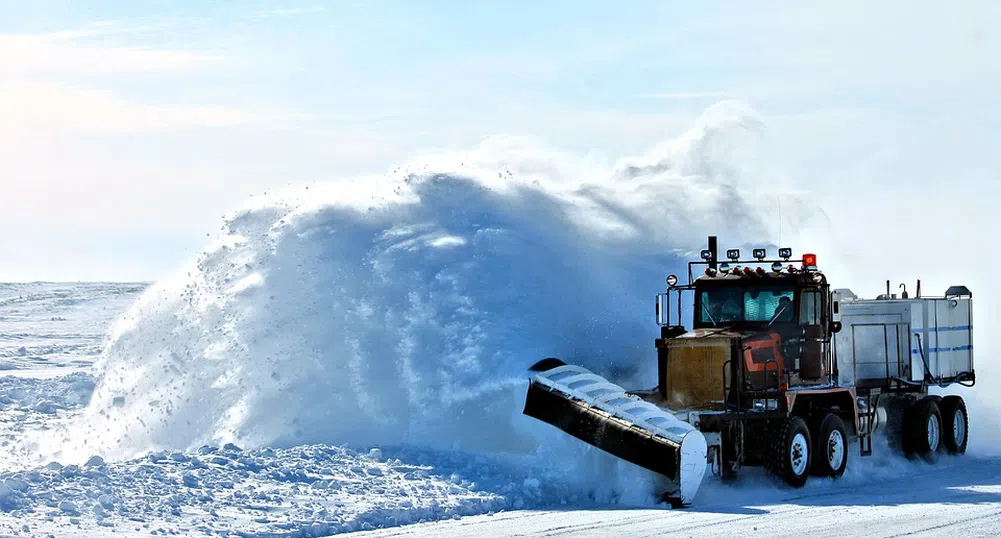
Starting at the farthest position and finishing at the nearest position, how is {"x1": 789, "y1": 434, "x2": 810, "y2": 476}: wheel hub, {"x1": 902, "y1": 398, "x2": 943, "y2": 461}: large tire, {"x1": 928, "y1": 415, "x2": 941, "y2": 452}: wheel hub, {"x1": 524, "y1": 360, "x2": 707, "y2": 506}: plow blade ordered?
{"x1": 928, "y1": 415, "x2": 941, "y2": 452}: wheel hub, {"x1": 902, "y1": 398, "x2": 943, "y2": 461}: large tire, {"x1": 789, "y1": 434, "x2": 810, "y2": 476}: wheel hub, {"x1": 524, "y1": 360, "x2": 707, "y2": 506}: plow blade

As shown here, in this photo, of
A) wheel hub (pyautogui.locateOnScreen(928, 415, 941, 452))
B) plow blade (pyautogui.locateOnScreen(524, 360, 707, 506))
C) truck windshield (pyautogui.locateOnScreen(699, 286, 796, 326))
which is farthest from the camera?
wheel hub (pyautogui.locateOnScreen(928, 415, 941, 452))

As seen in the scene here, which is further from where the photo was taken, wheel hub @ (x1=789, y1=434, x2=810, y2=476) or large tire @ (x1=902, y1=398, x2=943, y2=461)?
large tire @ (x1=902, y1=398, x2=943, y2=461)

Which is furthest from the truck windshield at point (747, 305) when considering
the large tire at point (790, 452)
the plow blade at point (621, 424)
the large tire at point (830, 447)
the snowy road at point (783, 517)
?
the snowy road at point (783, 517)

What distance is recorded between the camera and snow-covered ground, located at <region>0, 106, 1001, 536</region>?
1250 centimetres

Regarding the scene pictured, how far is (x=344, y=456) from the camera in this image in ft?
48.4

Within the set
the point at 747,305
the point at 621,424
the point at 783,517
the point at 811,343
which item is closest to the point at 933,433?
the point at 811,343

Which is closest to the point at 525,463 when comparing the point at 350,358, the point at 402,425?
the point at 402,425

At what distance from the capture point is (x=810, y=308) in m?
16.4

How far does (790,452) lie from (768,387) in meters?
0.96

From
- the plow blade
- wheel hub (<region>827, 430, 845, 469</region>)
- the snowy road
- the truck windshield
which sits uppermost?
the truck windshield

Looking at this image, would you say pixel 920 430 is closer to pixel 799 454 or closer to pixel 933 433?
pixel 933 433

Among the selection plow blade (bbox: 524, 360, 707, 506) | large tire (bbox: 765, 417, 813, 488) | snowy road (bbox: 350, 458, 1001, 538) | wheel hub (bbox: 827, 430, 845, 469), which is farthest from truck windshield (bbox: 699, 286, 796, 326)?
snowy road (bbox: 350, 458, 1001, 538)

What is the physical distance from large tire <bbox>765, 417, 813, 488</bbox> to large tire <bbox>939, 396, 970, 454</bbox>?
454cm

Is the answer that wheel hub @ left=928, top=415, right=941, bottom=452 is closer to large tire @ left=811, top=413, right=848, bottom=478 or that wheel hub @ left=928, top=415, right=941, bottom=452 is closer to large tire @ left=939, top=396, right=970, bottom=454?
large tire @ left=939, top=396, right=970, bottom=454
